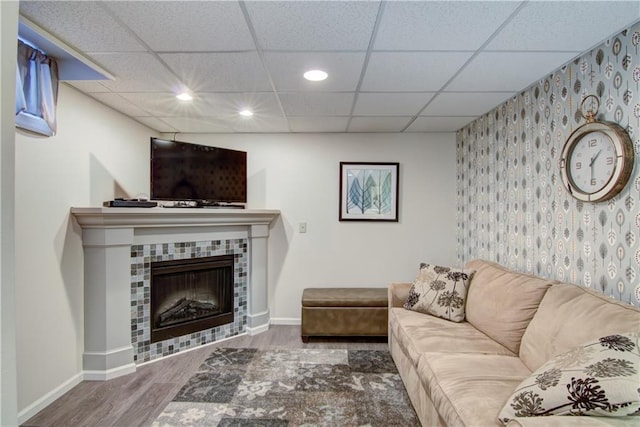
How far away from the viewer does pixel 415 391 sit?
1994mm

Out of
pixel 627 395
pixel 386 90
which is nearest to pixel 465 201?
pixel 386 90

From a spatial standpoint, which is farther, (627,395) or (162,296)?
(162,296)

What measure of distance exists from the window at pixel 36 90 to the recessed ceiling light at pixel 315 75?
156cm

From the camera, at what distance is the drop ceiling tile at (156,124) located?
3.18 meters

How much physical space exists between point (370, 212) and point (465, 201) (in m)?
1.03

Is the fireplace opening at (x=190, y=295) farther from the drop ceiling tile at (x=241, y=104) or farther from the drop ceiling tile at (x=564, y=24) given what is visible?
the drop ceiling tile at (x=564, y=24)

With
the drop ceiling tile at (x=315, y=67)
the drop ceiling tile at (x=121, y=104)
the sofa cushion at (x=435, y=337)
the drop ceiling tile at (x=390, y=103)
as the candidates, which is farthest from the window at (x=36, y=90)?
the sofa cushion at (x=435, y=337)

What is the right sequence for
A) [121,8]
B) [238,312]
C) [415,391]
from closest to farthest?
[121,8] → [415,391] → [238,312]

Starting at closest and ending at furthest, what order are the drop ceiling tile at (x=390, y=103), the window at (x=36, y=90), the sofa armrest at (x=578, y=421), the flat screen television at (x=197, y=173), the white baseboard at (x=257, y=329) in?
the sofa armrest at (x=578, y=421)
the window at (x=36, y=90)
the drop ceiling tile at (x=390, y=103)
the flat screen television at (x=197, y=173)
the white baseboard at (x=257, y=329)

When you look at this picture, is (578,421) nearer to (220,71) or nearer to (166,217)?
(220,71)

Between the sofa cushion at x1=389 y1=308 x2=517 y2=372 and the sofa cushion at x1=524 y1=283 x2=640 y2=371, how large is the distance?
23 cm

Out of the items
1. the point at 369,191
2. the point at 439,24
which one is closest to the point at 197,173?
the point at 369,191

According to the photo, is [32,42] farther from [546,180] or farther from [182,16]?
[546,180]

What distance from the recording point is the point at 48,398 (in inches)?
83.9
